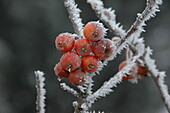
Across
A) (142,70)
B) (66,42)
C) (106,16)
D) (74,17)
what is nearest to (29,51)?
(142,70)

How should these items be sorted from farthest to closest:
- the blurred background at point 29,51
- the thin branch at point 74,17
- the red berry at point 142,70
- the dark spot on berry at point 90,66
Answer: the blurred background at point 29,51, the red berry at point 142,70, the thin branch at point 74,17, the dark spot on berry at point 90,66

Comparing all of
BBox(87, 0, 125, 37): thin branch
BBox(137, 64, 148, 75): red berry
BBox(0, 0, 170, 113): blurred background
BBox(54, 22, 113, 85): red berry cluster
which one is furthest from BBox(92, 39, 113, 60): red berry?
BBox(0, 0, 170, 113): blurred background

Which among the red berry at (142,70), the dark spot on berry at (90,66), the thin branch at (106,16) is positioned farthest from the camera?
the red berry at (142,70)

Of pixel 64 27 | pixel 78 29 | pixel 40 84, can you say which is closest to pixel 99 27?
pixel 78 29

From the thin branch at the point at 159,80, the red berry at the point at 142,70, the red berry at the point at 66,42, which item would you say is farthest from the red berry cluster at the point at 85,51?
the red berry at the point at 142,70

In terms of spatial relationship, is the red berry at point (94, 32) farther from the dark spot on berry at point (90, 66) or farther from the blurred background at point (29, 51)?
the blurred background at point (29, 51)

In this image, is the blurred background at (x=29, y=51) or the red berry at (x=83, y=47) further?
the blurred background at (x=29, y=51)

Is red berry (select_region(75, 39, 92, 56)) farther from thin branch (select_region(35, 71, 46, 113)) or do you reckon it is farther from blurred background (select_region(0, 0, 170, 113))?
blurred background (select_region(0, 0, 170, 113))
